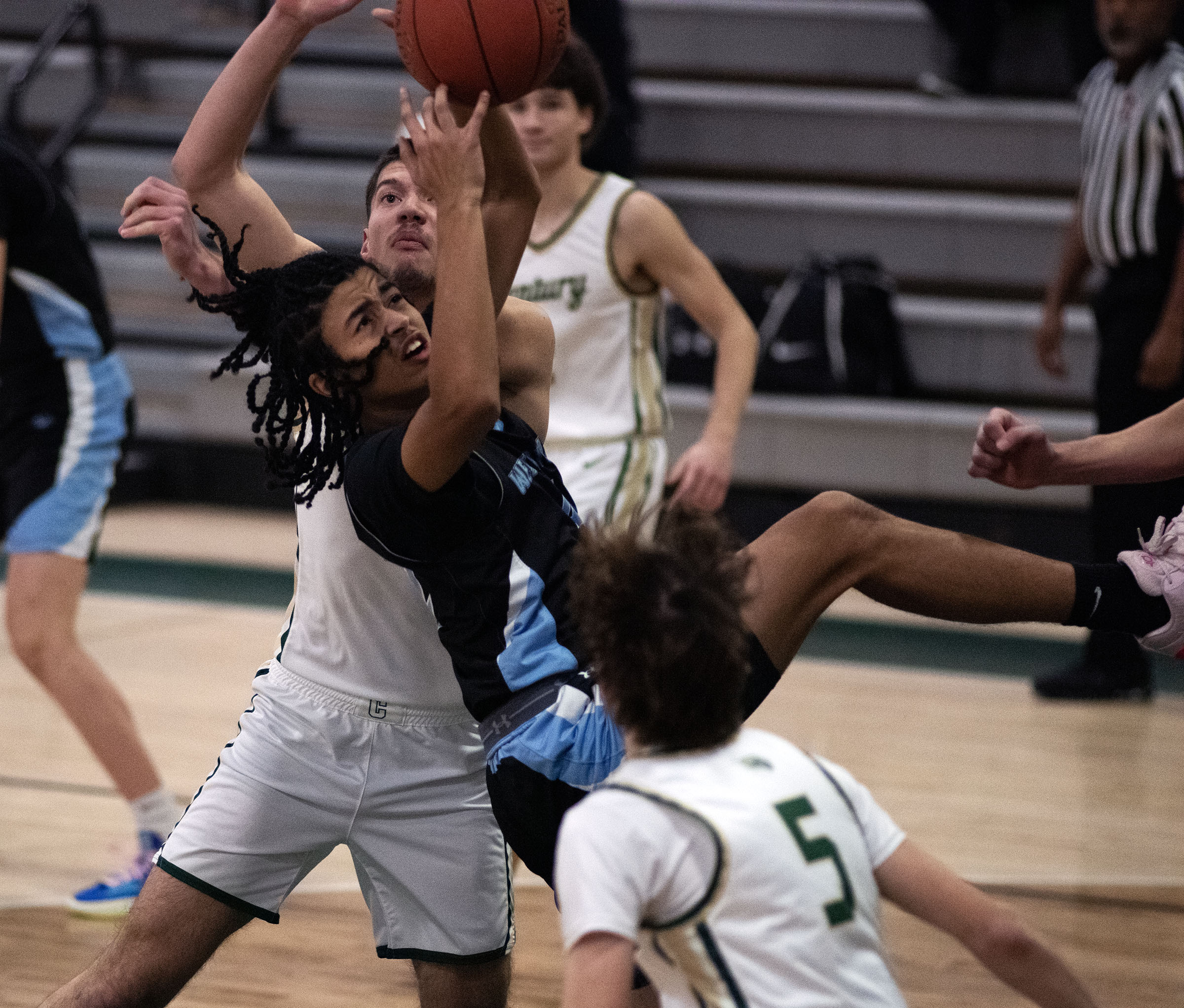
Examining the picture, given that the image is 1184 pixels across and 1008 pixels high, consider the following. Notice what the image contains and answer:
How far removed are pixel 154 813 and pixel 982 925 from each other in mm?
2355

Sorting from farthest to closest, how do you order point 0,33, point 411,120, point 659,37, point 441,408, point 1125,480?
point 0,33, point 659,37, point 1125,480, point 411,120, point 441,408

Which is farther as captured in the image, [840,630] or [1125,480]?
[840,630]

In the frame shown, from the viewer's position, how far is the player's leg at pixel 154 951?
7.00 ft

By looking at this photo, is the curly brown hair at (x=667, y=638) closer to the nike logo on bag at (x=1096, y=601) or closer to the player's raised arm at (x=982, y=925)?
the player's raised arm at (x=982, y=925)

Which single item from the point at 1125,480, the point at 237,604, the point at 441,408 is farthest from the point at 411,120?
the point at 237,604

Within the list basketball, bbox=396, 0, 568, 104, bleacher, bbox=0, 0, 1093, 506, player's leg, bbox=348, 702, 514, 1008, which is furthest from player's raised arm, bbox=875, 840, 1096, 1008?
bleacher, bbox=0, 0, 1093, 506

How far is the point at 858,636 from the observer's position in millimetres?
6414

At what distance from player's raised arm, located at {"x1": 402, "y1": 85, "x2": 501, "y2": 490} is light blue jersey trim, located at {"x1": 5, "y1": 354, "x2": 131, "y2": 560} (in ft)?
6.15

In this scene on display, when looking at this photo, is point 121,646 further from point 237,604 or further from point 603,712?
point 603,712

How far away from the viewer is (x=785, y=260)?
8586 millimetres

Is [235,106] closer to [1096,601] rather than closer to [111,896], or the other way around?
[1096,601]

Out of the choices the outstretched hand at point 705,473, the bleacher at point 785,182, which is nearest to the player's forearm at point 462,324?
the outstretched hand at point 705,473

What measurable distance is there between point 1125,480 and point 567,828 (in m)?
1.39

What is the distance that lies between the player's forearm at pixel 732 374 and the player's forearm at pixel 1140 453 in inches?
49.2
